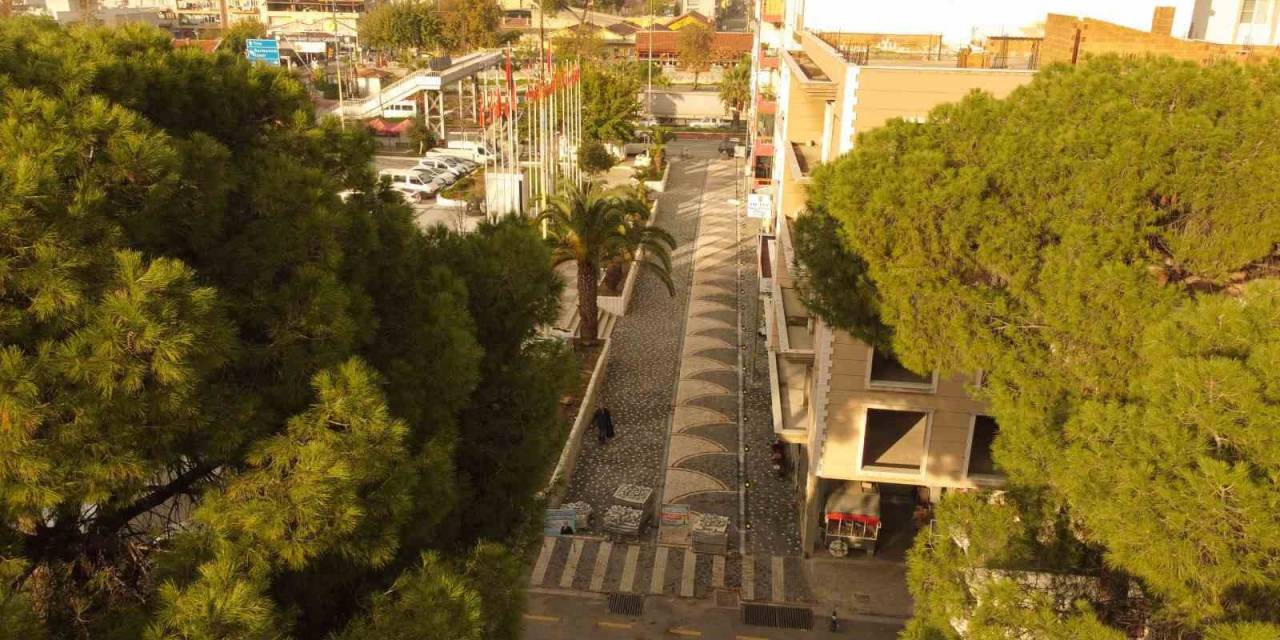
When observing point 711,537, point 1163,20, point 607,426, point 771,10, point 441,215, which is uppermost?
point 771,10

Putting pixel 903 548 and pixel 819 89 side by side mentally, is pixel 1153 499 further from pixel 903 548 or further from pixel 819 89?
pixel 819 89

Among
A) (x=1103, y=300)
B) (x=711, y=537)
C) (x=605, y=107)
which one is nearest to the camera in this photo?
(x=1103, y=300)

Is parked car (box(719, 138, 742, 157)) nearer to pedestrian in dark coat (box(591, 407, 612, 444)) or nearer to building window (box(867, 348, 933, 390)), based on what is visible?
pedestrian in dark coat (box(591, 407, 612, 444))

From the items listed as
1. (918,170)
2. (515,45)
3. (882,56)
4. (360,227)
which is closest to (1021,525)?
(918,170)

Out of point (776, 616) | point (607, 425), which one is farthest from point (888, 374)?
point (607, 425)

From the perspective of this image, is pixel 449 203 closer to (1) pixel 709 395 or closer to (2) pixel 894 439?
(1) pixel 709 395

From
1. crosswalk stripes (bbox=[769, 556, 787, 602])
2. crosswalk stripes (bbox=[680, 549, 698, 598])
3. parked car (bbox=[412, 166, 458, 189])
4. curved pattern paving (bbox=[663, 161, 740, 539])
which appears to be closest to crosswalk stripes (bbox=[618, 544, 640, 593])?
crosswalk stripes (bbox=[680, 549, 698, 598])
